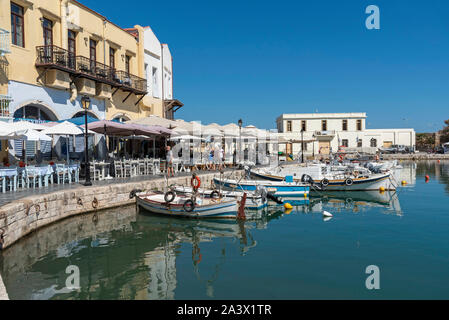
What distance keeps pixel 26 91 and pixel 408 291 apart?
1683 cm

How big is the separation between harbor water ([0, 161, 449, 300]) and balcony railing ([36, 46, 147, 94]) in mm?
8556

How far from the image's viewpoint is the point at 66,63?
18172mm

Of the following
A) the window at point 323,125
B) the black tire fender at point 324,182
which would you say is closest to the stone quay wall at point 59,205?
the black tire fender at point 324,182

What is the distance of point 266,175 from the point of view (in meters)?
22.1

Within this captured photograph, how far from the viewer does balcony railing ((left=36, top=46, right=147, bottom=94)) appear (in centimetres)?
1712

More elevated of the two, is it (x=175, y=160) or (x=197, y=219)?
(x=175, y=160)

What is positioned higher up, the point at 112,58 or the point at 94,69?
the point at 112,58

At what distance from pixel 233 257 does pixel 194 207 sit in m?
4.45

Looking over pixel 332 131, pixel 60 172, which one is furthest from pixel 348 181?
pixel 332 131

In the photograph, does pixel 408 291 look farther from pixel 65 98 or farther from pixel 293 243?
pixel 65 98

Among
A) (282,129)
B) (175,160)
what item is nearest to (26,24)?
(175,160)

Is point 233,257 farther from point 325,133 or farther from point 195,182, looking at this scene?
point 325,133

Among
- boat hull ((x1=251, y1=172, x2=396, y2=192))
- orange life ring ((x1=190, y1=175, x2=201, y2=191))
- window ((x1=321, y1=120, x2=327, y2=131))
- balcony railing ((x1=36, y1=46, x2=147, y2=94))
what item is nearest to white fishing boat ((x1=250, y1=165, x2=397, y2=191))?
boat hull ((x1=251, y1=172, x2=396, y2=192))

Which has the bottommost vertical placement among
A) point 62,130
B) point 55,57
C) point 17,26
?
point 62,130
